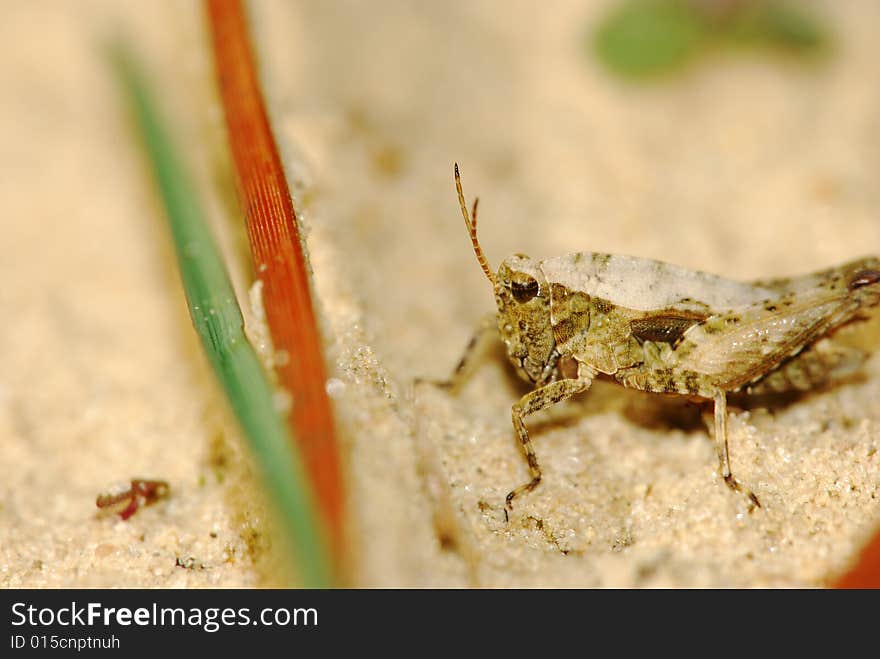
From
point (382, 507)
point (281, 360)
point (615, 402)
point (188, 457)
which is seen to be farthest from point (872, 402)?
point (188, 457)

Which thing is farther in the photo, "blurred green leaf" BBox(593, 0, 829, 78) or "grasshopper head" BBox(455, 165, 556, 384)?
"blurred green leaf" BBox(593, 0, 829, 78)

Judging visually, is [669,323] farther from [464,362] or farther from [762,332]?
[464,362]

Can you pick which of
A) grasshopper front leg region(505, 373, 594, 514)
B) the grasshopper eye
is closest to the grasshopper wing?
grasshopper front leg region(505, 373, 594, 514)

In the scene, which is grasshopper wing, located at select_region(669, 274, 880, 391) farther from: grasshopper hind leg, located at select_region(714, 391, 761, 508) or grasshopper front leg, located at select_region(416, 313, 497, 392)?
grasshopper front leg, located at select_region(416, 313, 497, 392)

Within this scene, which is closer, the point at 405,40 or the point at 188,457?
the point at 188,457

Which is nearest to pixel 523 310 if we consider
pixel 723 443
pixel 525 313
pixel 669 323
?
pixel 525 313
